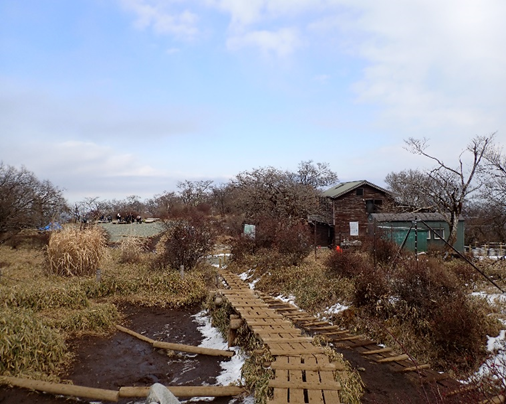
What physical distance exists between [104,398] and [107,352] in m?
2.41

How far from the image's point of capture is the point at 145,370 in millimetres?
7195

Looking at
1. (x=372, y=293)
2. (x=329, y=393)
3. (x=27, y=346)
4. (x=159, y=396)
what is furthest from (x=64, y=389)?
(x=372, y=293)

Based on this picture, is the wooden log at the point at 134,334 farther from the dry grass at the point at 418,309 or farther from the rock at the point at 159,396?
the dry grass at the point at 418,309

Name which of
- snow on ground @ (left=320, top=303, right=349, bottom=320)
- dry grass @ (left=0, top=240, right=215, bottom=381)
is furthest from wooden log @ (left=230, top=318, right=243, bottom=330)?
snow on ground @ (left=320, top=303, right=349, bottom=320)

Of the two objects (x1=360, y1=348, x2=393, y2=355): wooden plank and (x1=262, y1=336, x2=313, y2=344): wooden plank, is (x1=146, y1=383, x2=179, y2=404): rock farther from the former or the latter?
(x1=360, y1=348, x2=393, y2=355): wooden plank

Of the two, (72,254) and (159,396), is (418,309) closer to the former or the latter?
(159,396)

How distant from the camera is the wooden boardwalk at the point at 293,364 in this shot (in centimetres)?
477

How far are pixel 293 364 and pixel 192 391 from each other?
1672mm

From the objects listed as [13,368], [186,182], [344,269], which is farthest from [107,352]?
[186,182]

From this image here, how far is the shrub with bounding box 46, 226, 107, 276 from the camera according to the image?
1261 centimetres

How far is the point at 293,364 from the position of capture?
551 centimetres

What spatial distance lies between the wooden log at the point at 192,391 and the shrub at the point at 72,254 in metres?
8.01

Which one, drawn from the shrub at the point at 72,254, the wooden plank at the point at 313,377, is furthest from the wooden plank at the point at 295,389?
the shrub at the point at 72,254

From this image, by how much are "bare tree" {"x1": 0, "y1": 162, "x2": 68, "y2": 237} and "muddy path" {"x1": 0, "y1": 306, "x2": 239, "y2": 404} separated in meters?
11.6
